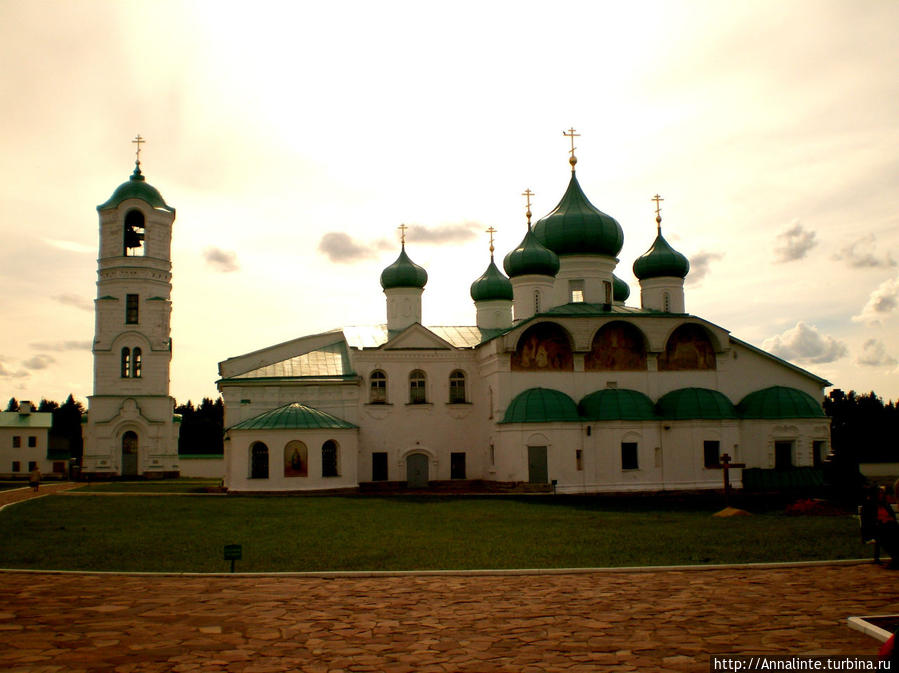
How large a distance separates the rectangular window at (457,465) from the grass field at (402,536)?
31.0 feet

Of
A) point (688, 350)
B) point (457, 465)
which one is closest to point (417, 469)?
point (457, 465)

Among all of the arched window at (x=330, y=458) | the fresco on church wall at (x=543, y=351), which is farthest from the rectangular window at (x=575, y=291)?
the arched window at (x=330, y=458)

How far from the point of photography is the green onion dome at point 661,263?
36.4 meters

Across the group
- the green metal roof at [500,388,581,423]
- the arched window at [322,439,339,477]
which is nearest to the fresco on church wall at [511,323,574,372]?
the green metal roof at [500,388,581,423]

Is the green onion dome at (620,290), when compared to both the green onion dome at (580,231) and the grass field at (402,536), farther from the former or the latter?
the grass field at (402,536)

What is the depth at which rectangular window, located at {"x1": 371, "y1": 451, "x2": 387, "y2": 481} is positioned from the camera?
114 ft

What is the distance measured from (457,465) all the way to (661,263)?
39.2 feet

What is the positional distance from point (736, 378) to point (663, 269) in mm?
5479

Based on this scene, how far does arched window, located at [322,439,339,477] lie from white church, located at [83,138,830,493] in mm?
74

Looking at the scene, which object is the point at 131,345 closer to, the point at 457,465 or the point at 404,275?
the point at 404,275

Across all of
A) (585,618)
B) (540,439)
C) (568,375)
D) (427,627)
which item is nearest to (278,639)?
(427,627)

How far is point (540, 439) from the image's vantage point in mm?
30812

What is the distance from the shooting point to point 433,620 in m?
8.68

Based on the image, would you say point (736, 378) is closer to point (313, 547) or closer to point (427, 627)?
point (313, 547)
